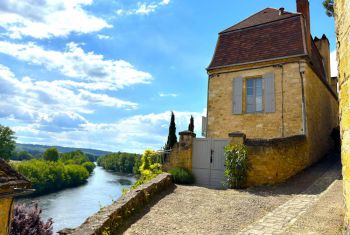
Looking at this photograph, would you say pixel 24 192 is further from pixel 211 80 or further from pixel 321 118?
pixel 321 118

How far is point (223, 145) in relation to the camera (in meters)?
10.2

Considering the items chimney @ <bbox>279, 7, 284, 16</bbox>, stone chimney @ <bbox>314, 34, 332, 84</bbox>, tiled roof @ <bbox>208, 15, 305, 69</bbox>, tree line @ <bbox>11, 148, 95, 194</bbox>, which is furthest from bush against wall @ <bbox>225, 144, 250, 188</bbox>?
tree line @ <bbox>11, 148, 95, 194</bbox>

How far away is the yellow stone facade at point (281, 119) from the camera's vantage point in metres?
9.28

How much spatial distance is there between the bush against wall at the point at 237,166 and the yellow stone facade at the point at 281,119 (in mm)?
235

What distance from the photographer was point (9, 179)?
6.74m

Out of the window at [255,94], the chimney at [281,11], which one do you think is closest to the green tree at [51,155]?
the window at [255,94]

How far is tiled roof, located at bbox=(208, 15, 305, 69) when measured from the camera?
39.4ft

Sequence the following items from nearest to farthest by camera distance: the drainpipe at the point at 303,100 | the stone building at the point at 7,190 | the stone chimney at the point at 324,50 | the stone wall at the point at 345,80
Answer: the stone wall at the point at 345,80 → the stone building at the point at 7,190 → the drainpipe at the point at 303,100 → the stone chimney at the point at 324,50

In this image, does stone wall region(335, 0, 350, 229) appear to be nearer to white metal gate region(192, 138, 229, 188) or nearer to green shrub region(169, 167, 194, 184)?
green shrub region(169, 167, 194, 184)

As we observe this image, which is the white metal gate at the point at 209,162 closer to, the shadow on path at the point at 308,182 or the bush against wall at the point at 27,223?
the shadow on path at the point at 308,182

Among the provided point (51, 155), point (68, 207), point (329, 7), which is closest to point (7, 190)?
point (329, 7)

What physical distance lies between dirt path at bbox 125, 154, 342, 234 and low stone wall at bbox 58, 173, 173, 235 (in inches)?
12.4

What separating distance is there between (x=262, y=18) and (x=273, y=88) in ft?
14.1

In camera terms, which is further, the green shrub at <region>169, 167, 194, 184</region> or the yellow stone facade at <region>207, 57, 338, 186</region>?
the green shrub at <region>169, 167, 194, 184</region>
